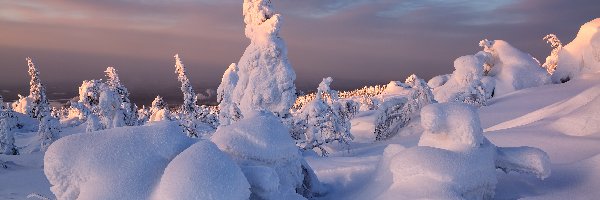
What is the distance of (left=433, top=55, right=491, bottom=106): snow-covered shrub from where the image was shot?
23.3 meters

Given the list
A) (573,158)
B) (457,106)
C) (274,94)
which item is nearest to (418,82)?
(274,94)

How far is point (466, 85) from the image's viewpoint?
24.2 meters

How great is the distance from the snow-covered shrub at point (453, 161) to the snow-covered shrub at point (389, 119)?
42.6 ft

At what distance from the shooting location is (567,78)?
25188 millimetres

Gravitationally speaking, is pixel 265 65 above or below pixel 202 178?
below

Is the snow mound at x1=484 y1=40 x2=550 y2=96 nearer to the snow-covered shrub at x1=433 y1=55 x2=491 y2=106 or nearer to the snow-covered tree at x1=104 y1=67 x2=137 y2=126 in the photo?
the snow-covered shrub at x1=433 y1=55 x2=491 y2=106

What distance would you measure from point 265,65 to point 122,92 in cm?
712

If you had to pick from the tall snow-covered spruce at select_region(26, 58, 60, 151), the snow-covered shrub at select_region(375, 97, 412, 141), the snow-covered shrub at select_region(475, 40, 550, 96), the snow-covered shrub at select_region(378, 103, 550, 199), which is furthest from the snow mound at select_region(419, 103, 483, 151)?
the tall snow-covered spruce at select_region(26, 58, 60, 151)

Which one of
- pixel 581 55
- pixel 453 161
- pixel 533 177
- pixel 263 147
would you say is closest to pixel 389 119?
pixel 581 55

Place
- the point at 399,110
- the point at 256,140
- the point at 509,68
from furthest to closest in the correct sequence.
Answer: the point at 509,68 < the point at 399,110 < the point at 256,140

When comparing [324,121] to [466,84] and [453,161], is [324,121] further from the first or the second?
[466,84]

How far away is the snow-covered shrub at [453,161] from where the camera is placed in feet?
19.4

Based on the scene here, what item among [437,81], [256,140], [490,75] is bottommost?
[437,81]

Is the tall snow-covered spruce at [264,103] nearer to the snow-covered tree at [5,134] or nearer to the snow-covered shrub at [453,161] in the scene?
the snow-covered shrub at [453,161]
